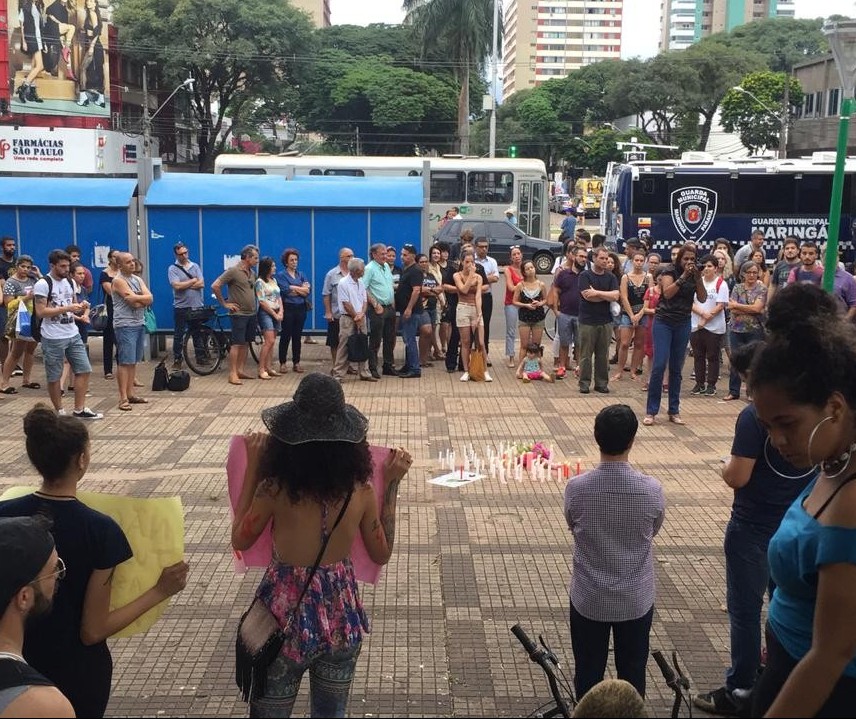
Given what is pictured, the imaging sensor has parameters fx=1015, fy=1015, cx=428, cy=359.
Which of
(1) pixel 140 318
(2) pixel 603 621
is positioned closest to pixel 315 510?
(2) pixel 603 621

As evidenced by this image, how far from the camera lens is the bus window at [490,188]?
112 feet

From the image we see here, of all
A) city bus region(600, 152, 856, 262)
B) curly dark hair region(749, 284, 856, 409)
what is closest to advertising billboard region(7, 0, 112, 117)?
city bus region(600, 152, 856, 262)

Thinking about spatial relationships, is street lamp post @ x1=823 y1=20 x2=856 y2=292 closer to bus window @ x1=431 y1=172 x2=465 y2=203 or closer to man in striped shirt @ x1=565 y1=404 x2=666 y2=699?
man in striped shirt @ x1=565 y1=404 x2=666 y2=699

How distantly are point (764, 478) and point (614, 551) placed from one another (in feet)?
2.85

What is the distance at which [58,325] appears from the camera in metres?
10.4

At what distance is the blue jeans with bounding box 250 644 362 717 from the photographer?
11.5 feet

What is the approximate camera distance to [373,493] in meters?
3.65

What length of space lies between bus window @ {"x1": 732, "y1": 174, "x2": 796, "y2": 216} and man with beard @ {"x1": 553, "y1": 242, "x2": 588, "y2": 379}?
1508 centimetres

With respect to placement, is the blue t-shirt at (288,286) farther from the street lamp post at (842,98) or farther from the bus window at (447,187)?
the bus window at (447,187)

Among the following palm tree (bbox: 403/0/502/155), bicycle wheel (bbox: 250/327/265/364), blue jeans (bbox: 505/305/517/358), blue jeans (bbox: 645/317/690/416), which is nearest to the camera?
blue jeans (bbox: 645/317/690/416)

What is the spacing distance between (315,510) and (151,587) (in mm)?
628

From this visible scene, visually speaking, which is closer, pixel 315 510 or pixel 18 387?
pixel 315 510

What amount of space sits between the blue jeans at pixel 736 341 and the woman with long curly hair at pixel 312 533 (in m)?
9.18

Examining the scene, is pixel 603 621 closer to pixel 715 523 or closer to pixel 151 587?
pixel 151 587
